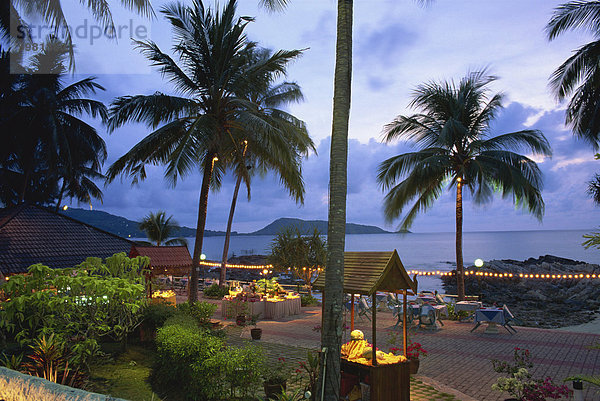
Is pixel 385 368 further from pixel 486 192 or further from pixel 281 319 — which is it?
pixel 486 192

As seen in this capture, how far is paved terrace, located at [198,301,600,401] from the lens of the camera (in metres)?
7.85

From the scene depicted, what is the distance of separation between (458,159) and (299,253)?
821cm

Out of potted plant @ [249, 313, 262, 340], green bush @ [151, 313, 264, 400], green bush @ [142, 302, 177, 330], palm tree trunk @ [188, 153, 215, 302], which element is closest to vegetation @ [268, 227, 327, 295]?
potted plant @ [249, 313, 262, 340]

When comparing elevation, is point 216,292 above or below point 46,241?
below

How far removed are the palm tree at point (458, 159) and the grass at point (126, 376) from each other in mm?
11238

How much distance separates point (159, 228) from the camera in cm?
3522

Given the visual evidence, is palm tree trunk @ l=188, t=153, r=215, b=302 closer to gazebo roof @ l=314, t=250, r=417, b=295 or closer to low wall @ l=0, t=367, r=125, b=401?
gazebo roof @ l=314, t=250, r=417, b=295

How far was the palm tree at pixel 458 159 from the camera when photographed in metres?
15.3

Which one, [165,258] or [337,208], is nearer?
[337,208]

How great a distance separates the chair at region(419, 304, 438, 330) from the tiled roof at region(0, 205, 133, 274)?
35.7 feet

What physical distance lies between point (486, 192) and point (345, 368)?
12633 millimetres

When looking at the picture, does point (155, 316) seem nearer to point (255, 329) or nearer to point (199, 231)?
point (255, 329)

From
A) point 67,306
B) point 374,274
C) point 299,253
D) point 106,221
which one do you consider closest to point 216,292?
point 299,253

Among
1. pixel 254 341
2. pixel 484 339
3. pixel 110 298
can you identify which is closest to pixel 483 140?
pixel 484 339
